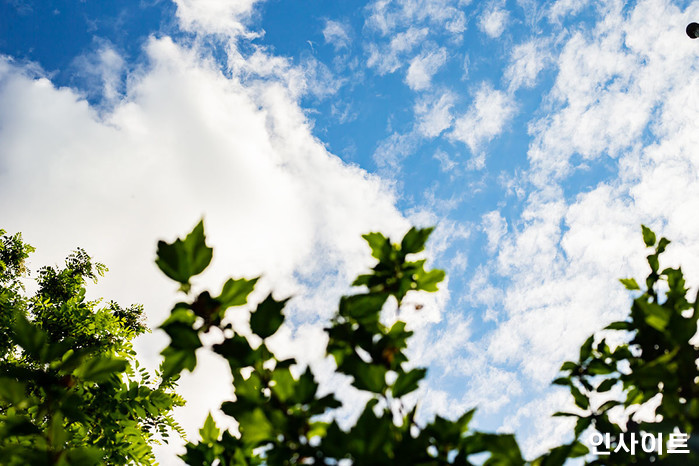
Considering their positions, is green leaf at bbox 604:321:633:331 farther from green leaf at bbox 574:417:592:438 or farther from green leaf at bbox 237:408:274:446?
green leaf at bbox 237:408:274:446

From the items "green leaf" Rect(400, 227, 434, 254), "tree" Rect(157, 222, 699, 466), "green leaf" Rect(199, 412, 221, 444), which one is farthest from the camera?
"green leaf" Rect(199, 412, 221, 444)

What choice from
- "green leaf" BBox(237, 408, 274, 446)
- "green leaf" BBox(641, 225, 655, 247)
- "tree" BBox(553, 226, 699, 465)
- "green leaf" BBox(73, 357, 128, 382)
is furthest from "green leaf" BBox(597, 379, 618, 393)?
"green leaf" BBox(73, 357, 128, 382)

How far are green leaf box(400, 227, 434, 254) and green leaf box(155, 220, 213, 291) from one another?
2.14 ft

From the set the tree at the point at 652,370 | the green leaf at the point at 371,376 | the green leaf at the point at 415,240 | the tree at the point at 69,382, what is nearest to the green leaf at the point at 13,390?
the tree at the point at 69,382

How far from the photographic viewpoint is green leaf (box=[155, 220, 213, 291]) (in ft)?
3.60

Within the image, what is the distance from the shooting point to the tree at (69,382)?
112 centimetres

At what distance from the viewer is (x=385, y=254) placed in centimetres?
141

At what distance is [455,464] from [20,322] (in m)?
1.24

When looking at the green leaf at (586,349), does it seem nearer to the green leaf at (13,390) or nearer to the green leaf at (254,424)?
the green leaf at (254,424)

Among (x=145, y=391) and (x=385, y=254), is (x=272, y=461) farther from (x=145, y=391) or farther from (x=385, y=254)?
(x=145, y=391)

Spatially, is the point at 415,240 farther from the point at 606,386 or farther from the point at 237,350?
the point at 606,386

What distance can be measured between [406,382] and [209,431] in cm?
88

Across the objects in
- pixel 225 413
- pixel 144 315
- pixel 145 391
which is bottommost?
pixel 225 413

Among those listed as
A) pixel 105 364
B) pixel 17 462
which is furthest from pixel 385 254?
pixel 17 462
